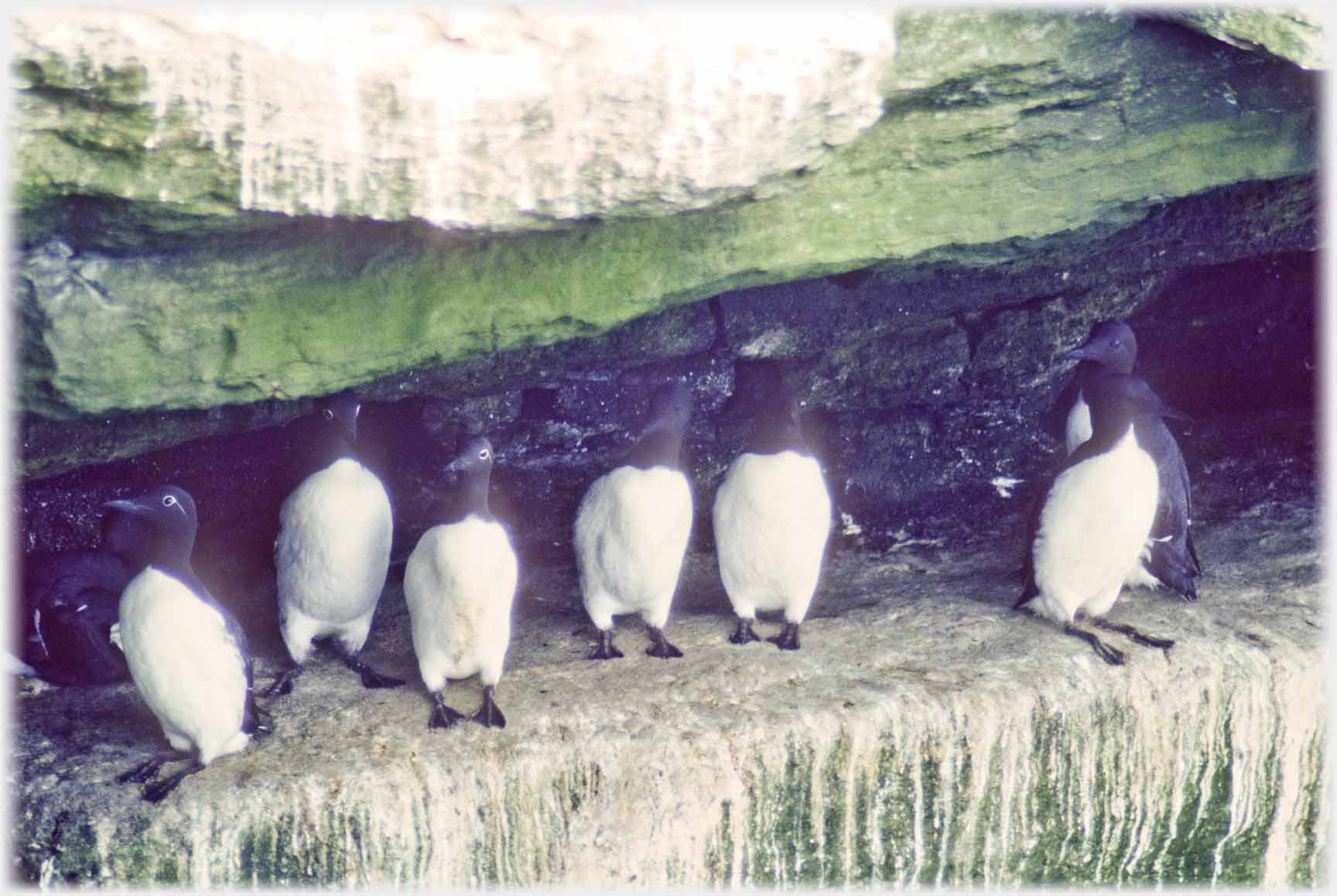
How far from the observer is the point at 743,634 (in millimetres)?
5090

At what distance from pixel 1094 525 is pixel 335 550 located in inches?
112

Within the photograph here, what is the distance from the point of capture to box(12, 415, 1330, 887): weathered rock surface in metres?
4.04

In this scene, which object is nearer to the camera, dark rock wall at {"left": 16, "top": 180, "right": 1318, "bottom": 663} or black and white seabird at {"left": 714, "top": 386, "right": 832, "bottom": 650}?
black and white seabird at {"left": 714, "top": 386, "right": 832, "bottom": 650}

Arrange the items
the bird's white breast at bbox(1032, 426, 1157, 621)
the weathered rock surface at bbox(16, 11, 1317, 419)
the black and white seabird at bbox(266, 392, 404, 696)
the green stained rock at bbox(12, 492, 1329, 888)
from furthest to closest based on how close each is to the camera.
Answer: the bird's white breast at bbox(1032, 426, 1157, 621) → the black and white seabird at bbox(266, 392, 404, 696) → the green stained rock at bbox(12, 492, 1329, 888) → the weathered rock surface at bbox(16, 11, 1317, 419)

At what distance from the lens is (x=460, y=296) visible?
455 centimetres

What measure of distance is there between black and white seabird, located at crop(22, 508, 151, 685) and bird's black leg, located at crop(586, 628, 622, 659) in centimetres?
164

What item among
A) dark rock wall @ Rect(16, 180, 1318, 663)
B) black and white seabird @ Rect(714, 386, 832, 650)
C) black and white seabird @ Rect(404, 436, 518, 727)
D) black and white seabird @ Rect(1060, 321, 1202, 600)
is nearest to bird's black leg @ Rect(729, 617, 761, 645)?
black and white seabird @ Rect(714, 386, 832, 650)

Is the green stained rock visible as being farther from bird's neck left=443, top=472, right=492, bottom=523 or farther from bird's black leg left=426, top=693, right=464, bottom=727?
bird's neck left=443, top=472, right=492, bottom=523

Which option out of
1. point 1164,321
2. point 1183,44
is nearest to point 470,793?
point 1183,44

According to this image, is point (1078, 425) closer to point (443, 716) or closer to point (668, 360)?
point (668, 360)

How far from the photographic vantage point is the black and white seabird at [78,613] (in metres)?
4.69

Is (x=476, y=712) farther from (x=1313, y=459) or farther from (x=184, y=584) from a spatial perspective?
(x=1313, y=459)

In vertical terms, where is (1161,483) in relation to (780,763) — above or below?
above

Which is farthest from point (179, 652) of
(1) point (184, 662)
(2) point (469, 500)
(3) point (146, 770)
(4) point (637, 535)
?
(4) point (637, 535)
